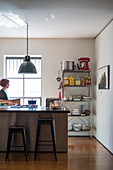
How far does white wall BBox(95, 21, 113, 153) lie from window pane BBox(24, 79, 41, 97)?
1.80 m

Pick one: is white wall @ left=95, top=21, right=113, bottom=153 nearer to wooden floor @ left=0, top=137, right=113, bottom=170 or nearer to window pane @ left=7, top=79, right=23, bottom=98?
wooden floor @ left=0, top=137, right=113, bottom=170

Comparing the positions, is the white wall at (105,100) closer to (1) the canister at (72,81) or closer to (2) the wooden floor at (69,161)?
(2) the wooden floor at (69,161)

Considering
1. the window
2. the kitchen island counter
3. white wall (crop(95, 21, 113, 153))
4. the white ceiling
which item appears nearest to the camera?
the white ceiling

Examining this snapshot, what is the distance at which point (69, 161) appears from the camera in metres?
4.04

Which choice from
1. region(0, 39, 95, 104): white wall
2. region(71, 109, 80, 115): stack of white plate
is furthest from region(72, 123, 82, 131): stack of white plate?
region(0, 39, 95, 104): white wall

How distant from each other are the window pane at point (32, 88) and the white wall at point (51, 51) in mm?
371

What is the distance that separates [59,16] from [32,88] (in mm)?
2757

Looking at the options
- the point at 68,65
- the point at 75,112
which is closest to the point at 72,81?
the point at 68,65

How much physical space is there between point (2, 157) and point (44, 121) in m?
1.09

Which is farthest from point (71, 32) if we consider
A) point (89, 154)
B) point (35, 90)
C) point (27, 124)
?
point (89, 154)

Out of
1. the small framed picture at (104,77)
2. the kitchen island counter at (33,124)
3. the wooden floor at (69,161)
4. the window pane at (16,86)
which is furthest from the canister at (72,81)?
the wooden floor at (69,161)

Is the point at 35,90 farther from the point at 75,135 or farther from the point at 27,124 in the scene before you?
the point at 27,124

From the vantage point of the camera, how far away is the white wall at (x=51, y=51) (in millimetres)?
6414

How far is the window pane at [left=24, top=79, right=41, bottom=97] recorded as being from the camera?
6.70 meters
